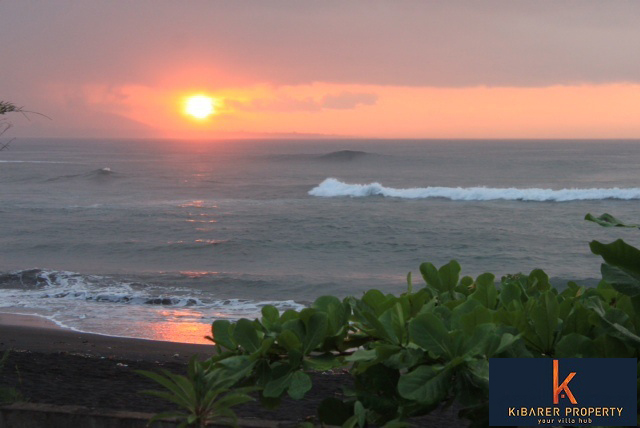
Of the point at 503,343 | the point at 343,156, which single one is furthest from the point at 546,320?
the point at 343,156

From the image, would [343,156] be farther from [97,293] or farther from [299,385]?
[299,385]

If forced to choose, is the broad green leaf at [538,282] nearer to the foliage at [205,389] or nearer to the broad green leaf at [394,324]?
the broad green leaf at [394,324]

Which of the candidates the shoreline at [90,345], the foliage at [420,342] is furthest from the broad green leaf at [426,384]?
the shoreline at [90,345]

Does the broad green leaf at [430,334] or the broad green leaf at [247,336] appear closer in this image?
the broad green leaf at [430,334]

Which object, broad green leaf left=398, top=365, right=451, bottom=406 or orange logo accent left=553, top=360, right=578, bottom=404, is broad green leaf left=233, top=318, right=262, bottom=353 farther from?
orange logo accent left=553, top=360, right=578, bottom=404

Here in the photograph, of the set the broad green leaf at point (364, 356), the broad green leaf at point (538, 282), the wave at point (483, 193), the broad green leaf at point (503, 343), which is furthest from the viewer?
the wave at point (483, 193)

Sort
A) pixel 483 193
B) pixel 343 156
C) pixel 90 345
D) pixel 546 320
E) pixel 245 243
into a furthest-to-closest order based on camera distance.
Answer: pixel 343 156 < pixel 483 193 < pixel 245 243 < pixel 90 345 < pixel 546 320

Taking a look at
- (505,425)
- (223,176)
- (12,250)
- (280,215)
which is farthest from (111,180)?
(505,425)

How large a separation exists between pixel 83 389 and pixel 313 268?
12713 millimetres

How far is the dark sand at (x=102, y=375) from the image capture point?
4.73 m

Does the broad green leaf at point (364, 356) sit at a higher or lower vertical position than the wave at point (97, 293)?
higher

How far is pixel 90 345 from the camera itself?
31.7 ft

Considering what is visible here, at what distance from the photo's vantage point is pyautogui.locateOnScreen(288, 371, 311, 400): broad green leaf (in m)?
1.64

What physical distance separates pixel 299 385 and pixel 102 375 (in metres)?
5.44
